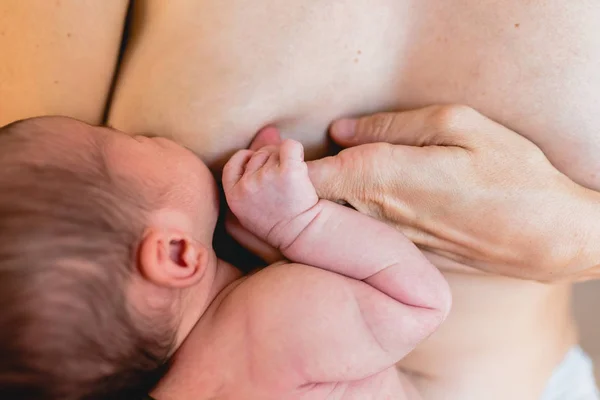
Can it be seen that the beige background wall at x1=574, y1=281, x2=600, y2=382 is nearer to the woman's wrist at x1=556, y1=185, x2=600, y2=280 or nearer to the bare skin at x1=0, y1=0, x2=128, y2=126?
the woman's wrist at x1=556, y1=185, x2=600, y2=280

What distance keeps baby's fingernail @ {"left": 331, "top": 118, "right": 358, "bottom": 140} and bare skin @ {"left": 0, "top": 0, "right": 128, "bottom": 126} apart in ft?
1.28

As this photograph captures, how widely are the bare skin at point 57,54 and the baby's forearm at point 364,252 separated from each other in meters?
0.40

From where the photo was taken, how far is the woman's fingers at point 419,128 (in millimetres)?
810

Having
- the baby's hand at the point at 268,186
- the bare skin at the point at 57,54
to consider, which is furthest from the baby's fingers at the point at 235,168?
the bare skin at the point at 57,54

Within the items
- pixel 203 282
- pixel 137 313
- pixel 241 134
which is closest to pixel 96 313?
pixel 137 313

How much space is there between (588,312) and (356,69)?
110 cm

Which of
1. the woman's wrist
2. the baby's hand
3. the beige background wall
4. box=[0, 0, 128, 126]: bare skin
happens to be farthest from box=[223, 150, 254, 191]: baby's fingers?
the beige background wall

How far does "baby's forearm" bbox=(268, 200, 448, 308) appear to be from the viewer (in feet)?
2.66

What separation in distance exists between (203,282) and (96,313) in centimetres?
19

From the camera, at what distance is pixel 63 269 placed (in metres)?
0.70

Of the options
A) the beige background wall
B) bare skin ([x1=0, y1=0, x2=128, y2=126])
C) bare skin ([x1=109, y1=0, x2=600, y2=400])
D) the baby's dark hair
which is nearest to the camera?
the baby's dark hair

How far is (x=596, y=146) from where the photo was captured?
32.4 inches

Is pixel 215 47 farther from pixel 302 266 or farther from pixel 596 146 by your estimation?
pixel 596 146

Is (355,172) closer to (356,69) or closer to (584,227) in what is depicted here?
(356,69)
